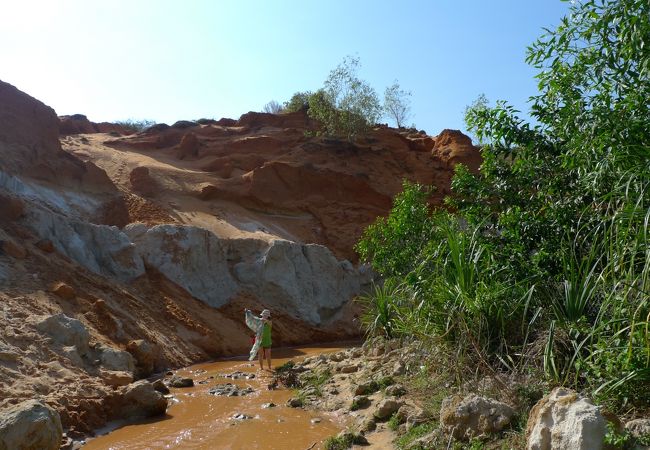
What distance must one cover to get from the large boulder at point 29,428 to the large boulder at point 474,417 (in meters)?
3.92

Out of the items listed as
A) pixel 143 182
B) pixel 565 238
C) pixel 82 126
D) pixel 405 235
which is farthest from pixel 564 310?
pixel 82 126

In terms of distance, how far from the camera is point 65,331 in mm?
9977

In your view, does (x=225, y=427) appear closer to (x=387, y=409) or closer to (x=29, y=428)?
(x=387, y=409)

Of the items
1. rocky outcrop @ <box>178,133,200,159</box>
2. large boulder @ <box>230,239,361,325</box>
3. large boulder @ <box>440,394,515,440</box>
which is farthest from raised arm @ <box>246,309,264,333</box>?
rocky outcrop @ <box>178,133,200,159</box>

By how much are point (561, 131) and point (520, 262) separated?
1.51 m

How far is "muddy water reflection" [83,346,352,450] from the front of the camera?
23.9 ft

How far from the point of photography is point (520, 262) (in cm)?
644

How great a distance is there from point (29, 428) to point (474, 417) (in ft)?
14.0

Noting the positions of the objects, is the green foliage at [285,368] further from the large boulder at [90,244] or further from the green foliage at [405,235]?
the large boulder at [90,244]

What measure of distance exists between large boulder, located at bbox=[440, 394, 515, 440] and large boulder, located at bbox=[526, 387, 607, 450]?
625 millimetres

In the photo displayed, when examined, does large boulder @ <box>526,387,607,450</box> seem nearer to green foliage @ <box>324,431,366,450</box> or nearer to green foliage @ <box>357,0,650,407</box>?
green foliage @ <box>357,0,650,407</box>

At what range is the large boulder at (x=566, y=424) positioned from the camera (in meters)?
4.15

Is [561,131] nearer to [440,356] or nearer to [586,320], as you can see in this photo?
[586,320]

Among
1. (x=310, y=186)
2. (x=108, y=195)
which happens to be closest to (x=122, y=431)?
(x=108, y=195)
